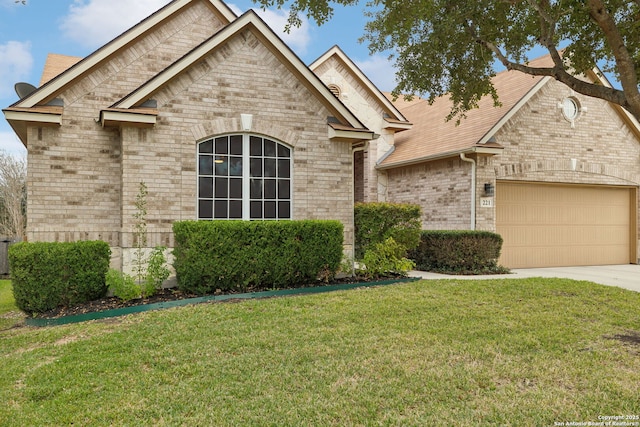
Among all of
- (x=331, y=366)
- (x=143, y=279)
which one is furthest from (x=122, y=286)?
(x=331, y=366)

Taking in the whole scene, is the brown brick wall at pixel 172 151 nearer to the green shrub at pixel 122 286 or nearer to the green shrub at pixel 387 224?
the green shrub at pixel 387 224

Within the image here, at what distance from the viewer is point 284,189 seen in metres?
9.69

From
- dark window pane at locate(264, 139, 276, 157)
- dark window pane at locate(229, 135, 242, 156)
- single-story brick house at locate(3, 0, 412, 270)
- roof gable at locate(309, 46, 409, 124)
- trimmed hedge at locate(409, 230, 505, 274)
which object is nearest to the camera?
single-story brick house at locate(3, 0, 412, 270)

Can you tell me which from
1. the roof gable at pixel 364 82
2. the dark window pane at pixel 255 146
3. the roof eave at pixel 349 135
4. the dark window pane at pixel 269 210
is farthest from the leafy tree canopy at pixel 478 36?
the roof gable at pixel 364 82

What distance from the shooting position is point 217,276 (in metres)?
8.05

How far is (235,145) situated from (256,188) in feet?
3.35

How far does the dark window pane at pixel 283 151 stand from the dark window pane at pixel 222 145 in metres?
1.14

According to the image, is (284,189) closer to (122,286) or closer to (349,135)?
(349,135)

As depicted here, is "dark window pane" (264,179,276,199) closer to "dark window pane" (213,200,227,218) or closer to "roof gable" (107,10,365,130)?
"dark window pane" (213,200,227,218)

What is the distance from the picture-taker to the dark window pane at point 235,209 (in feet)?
30.3

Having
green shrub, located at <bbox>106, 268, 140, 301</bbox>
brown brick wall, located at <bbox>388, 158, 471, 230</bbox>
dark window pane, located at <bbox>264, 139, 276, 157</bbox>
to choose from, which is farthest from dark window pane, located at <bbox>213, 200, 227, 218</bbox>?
brown brick wall, located at <bbox>388, 158, 471, 230</bbox>

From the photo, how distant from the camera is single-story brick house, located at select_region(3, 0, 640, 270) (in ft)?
28.7

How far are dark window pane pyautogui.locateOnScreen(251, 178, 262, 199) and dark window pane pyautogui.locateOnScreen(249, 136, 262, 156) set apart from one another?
23.2 inches

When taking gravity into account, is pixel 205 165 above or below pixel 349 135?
below
